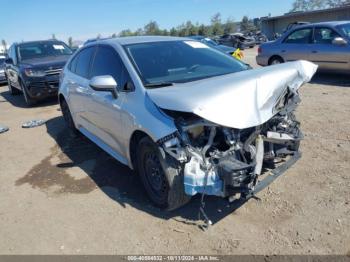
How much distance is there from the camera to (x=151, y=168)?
3.56 metres

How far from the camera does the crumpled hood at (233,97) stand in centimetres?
286

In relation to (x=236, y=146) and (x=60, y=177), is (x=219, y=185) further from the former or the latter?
(x=60, y=177)

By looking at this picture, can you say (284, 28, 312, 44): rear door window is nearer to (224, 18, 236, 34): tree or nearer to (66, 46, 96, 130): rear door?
(66, 46, 96, 130): rear door

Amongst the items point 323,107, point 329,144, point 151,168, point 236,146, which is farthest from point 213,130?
point 323,107

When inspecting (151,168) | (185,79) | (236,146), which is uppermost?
(185,79)

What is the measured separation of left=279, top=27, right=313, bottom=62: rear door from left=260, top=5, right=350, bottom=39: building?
29.8 m

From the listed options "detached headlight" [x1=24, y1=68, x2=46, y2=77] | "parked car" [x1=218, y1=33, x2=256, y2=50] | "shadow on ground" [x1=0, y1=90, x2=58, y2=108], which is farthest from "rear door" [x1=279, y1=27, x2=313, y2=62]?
"parked car" [x1=218, y1=33, x2=256, y2=50]

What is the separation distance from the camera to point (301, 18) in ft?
143

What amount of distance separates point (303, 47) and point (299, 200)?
7598 millimetres

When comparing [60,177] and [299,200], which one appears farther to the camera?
[60,177]

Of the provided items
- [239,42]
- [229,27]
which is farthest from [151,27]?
[239,42]

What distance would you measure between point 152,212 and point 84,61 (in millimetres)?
2830

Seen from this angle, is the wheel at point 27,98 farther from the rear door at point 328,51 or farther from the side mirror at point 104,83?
the rear door at point 328,51

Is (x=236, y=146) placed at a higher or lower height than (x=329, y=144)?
higher
